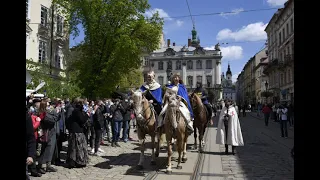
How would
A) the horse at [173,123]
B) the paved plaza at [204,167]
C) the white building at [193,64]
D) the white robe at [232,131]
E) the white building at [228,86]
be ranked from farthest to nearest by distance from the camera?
1. the white building at [228,86]
2. the white building at [193,64]
3. the white robe at [232,131]
4. the horse at [173,123]
5. the paved plaza at [204,167]

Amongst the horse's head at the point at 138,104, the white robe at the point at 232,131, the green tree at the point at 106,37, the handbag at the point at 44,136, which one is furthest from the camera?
the green tree at the point at 106,37

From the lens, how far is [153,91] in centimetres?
1000

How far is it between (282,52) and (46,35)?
119ft

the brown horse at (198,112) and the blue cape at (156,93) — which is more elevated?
the blue cape at (156,93)

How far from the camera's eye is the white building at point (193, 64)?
86.7 m

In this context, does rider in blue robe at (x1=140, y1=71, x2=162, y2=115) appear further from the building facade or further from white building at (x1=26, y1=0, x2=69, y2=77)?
the building facade

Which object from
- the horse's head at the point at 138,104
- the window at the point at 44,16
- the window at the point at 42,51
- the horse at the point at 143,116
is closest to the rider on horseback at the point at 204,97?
the horse at the point at 143,116

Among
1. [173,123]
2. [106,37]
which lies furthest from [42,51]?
[173,123]

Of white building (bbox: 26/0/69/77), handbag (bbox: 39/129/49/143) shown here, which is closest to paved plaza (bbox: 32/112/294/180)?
handbag (bbox: 39/129/49/143)

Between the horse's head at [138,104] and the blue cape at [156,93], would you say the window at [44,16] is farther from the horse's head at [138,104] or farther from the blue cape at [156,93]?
the horse's head at [138,104]

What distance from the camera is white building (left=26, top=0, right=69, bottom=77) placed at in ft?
89.6

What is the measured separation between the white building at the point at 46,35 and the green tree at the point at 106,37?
206cm
